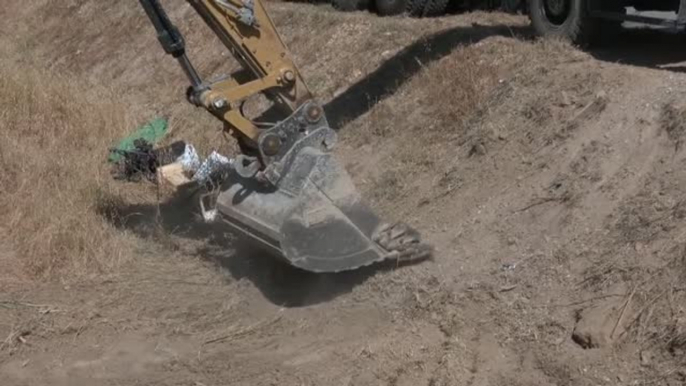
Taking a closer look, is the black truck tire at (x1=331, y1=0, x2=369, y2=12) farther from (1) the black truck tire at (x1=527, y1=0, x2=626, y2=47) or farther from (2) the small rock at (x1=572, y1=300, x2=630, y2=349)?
(2) the small rock at (x1=572, y1=300, x2=630, y2=349)

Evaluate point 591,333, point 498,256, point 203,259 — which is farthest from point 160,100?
point 591,333

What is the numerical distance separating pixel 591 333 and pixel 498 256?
3.80ft

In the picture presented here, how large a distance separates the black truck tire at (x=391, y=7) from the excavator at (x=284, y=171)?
649 cm

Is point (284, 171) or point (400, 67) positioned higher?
point (284, 171)

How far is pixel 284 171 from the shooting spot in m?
7.22

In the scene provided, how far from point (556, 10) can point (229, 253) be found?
361 centimetres

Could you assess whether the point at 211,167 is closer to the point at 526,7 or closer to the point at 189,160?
the point at 189,160

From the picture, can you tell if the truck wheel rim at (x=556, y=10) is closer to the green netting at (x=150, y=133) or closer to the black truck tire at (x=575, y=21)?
the black truck tire at (x=575, y=21)

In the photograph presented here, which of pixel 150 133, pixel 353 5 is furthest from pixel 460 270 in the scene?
pixel 353 5

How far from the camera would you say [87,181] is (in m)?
9.23

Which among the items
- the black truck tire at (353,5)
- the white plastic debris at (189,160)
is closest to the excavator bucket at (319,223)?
the white plastic debris at (189,160)

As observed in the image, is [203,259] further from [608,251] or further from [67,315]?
[608,251]

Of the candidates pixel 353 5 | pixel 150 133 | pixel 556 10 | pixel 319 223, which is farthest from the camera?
pixel 353 5

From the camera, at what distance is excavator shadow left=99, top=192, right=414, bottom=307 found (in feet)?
24.0
